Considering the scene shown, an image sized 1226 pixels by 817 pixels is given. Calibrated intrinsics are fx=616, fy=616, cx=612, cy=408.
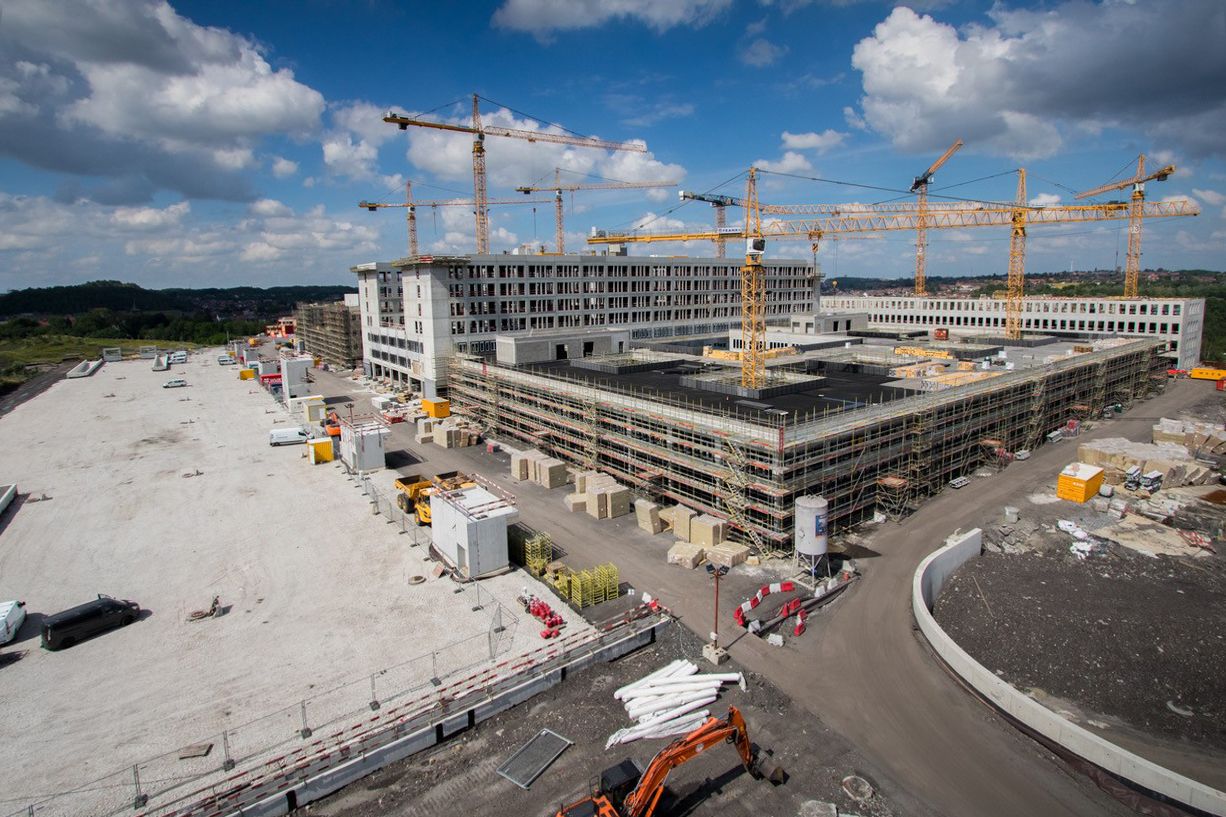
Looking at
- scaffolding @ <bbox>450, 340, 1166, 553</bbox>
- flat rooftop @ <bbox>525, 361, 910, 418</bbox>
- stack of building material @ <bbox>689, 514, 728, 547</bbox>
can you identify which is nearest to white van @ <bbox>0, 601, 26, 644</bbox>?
stack of building material @ <bbox>689, 514, 728, 547</bbox>

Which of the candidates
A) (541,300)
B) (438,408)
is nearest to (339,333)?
(541,300)

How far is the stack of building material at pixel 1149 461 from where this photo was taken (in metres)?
35.2

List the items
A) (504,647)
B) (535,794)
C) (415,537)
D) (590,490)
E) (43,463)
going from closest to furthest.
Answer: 1. (535,794)
2. (504,647)
3. (415,537)
4. (590,490)
5. (43,463)

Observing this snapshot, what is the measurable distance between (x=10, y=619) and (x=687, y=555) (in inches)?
986

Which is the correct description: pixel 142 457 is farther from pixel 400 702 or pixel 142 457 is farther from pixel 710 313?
pixel 710 313

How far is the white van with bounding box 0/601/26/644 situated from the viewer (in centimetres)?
2166

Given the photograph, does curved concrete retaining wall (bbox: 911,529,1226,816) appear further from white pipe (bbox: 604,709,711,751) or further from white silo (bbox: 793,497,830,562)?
white pipe (bbox: 604,709,711,751)

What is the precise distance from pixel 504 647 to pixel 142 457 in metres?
42.9

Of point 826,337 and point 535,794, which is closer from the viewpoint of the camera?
point 535,794

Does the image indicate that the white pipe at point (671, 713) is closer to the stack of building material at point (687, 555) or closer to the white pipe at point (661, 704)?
the white pipe at point (661, 704)

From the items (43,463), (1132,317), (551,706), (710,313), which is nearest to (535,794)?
(551,706)

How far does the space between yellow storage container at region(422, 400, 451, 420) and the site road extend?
27452 mm

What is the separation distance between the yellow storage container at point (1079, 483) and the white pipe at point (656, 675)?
1057 inches

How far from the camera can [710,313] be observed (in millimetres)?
90562
